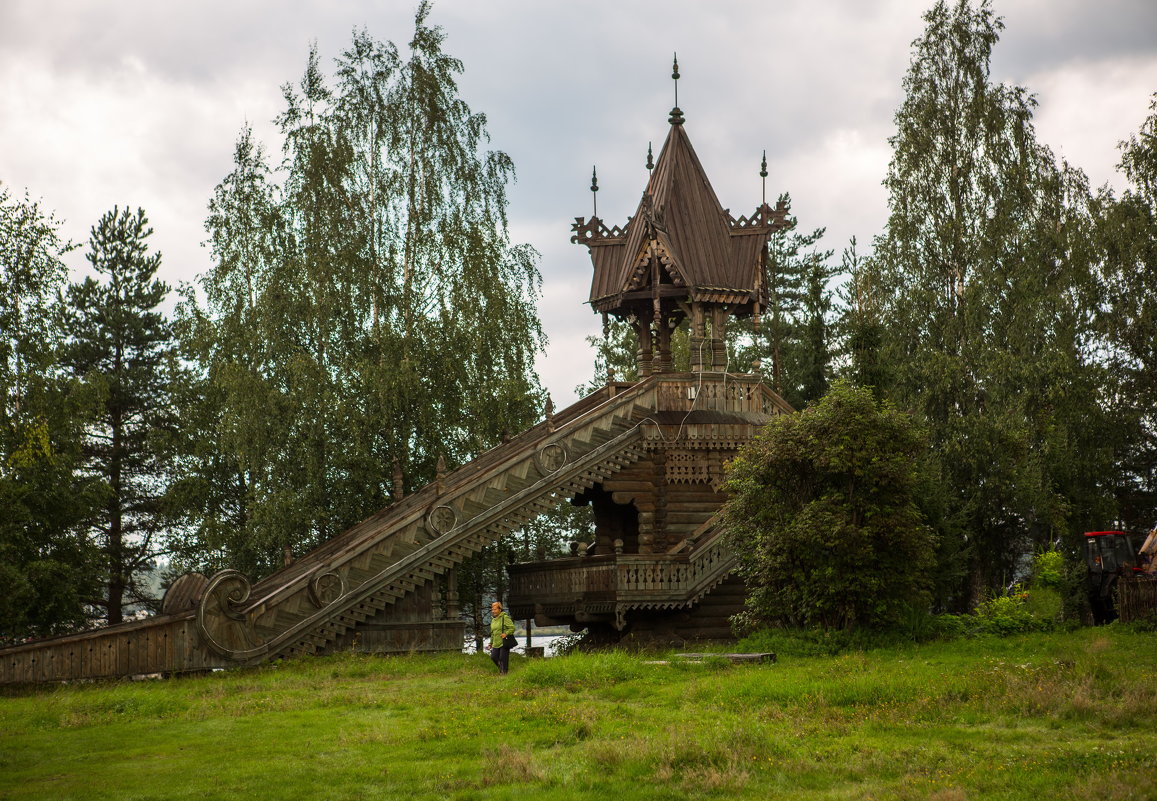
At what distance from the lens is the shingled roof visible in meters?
32.1

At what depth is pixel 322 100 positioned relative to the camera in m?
39.5

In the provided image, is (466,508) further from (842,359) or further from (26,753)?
(842,359)

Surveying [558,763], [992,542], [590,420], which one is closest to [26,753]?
[558,763]

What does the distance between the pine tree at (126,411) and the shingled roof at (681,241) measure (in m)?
16.0

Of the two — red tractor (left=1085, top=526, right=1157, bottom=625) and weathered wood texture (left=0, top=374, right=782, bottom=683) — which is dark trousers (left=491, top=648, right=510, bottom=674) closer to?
weathered wood texture (left=0, top=374, right=782, bottom=683)

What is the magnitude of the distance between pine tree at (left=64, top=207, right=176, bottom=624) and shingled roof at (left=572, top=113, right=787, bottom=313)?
52.4 ft

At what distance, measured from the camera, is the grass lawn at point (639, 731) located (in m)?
12.2

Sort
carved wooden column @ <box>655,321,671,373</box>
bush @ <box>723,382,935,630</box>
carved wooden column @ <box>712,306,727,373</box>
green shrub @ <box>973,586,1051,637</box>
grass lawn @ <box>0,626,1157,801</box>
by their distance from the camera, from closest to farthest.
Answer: grass lawn @ <box>0,626,1157,801</box>
green shrub @ <box>973,586,1051,637</box>
bush @ <box>723,382,935,630</box>
carved wooden column @ <box>712,306,727,373</box>
carved wooden column @ <box>655,321,671,373</box>

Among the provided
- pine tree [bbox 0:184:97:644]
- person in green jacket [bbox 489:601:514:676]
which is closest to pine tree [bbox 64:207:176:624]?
pine tree [bbox 0:184:97:644]

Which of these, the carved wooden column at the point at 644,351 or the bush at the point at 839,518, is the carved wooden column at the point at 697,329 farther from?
the bush at the point at 839,518

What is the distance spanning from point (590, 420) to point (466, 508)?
4.35m

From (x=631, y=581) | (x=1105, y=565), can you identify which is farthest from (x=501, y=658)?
(x=1105, y=565)

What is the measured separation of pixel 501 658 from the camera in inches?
886

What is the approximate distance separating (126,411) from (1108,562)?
102 feet
